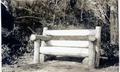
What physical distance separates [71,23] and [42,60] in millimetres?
610

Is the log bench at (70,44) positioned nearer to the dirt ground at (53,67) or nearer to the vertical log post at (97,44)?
the vertical log post at (97,44)

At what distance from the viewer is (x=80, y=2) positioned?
411 cm

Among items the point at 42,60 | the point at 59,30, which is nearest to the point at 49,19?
the point at 59,30

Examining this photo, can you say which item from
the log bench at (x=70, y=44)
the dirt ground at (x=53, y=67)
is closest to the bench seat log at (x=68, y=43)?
the log bench at (x=70, y=44)

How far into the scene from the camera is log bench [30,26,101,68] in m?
3.73

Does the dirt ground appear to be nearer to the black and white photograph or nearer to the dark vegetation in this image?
the black and white photograph

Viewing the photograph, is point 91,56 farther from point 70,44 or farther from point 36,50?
point 36,50

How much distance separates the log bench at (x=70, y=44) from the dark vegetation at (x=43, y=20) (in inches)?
6.0

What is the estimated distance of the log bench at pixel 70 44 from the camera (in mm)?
3732

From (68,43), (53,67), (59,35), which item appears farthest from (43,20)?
(53,67)

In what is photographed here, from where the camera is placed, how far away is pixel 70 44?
3.91m

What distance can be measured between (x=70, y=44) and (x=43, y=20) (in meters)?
0.60

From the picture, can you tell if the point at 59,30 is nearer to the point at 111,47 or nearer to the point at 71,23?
the point at 71,23

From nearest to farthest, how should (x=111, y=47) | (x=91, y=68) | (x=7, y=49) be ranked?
(x=91, y=68) < (x=111, y=47) < (x=7, y=49)
